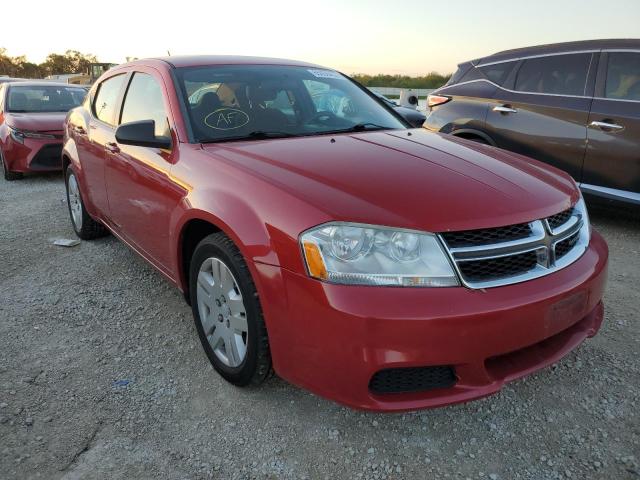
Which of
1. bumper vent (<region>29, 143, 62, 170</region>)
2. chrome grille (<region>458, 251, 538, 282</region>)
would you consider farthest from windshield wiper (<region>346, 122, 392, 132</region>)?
bumper vent (<region>29, 143, 62, 170</region>)

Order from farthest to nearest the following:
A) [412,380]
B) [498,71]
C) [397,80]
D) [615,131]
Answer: [397,80] < [498,71] < [615,131] < [412,380]

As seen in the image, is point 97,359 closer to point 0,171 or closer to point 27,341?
point 27,341

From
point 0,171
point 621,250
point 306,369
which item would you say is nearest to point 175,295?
point 306,369

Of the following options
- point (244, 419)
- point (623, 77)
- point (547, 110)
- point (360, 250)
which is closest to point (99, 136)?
point (244, 419)

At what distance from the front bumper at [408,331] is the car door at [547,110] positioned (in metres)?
3.17

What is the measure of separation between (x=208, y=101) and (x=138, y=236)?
1.00 m

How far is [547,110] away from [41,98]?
764cm

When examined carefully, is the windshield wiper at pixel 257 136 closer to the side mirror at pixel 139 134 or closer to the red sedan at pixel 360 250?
the red sedan at pixel 360 250

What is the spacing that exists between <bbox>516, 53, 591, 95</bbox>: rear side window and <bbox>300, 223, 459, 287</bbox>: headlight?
387 cm

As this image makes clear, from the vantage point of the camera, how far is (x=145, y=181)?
116 inches

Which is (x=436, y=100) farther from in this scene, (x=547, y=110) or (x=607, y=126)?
(x=607, y=126)

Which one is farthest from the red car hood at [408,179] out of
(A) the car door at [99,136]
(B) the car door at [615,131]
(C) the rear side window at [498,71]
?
(C) the rear side window at [498,71]

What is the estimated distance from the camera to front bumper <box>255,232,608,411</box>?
1759 mm

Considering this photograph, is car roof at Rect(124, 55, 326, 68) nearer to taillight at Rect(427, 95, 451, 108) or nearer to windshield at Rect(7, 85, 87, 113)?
taillight at Rect(427, 95, 451, 108)
